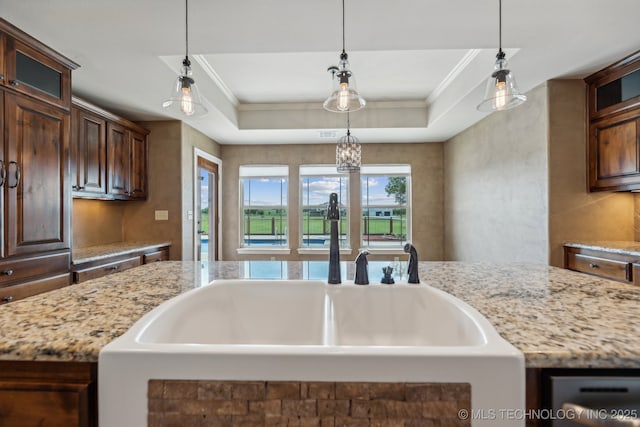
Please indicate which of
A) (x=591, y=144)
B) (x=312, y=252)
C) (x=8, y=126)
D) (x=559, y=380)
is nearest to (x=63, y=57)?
(x=8, y=126)

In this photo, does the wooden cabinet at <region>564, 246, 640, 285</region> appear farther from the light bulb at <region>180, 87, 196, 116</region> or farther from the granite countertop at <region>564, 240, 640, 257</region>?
the light bulb at <region>180, 87, 196, 116</region>

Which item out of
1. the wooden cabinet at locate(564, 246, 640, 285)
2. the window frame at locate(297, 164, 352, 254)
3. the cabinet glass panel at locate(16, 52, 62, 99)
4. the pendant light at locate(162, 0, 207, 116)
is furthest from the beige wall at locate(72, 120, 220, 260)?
the wooden cabinet at locate(564, 246, 640, 285)

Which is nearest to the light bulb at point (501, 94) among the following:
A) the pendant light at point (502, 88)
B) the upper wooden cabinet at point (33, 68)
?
the pendant light at point (502, 88)

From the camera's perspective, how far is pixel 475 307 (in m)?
0.87

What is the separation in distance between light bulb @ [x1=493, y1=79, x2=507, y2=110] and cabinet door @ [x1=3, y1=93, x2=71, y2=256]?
284 centimetres

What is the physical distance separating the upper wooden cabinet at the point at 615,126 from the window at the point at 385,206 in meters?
2.65

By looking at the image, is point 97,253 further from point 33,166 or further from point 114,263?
point 33,166

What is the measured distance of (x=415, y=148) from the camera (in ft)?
16.6

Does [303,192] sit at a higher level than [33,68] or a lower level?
lower

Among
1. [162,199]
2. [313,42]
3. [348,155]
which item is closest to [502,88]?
[313,42]

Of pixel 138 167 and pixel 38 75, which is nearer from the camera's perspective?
pixel 38 75

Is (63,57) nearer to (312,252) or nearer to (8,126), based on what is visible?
(8,126)

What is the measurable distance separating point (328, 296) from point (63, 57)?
260 cm

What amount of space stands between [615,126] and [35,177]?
4352mm
